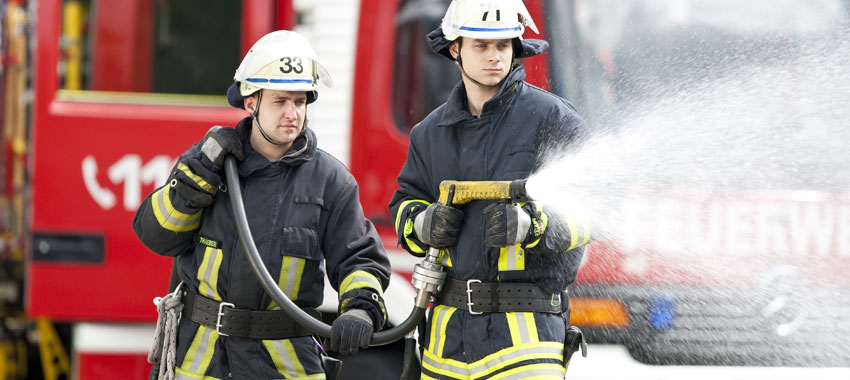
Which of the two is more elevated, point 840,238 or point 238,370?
point 840,238

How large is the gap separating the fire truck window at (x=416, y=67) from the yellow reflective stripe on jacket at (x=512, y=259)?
1.66 metres

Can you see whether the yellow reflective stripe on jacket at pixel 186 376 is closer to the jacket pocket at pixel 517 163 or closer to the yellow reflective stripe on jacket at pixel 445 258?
the yellow reflective stripe on jacket at pixel 445 258

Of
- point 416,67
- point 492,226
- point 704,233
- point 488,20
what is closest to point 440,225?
point 492,226

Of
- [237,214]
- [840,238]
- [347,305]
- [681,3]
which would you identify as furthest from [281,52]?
[840,238]

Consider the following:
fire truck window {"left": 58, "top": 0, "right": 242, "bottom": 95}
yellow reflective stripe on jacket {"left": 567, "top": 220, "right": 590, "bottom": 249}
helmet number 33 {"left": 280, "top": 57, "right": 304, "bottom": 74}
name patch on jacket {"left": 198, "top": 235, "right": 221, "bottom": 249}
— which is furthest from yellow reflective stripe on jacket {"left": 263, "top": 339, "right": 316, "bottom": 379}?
fire truck window {"left": 58, "top": 0, "right": 242, "bottom": 95}

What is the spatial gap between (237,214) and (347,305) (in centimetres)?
48

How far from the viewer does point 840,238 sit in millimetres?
4316

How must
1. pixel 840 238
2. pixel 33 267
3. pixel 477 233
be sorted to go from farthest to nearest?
pixel 33 267 < pixel 840 238 < pixel 477 233

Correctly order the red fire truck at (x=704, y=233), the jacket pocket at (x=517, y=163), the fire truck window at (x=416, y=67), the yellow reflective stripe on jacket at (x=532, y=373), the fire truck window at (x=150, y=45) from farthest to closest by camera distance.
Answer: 1. the fire truck window at (x=150, y=45)
2. the fire truck window at (x=416, y=67)
3. the red fire truck at (x=704, y=233)
4. the jacket pocket at (x=517, y=163)
5. the yellow reflective stripe on jacket at (x=532, y=373)

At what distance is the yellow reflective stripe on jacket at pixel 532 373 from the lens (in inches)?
126

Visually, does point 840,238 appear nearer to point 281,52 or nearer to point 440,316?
point 440,316

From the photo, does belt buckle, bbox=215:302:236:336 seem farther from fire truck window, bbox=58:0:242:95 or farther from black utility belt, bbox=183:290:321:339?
fire truck window, bbox=58:0:242:95

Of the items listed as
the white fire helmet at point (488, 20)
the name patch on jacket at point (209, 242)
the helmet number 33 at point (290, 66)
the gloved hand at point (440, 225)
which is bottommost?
the name patch on jacket at point (209, 242)

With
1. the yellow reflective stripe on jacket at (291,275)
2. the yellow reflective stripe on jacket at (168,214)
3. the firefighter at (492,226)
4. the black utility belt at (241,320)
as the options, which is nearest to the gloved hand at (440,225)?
the firefighter at (492,226)
